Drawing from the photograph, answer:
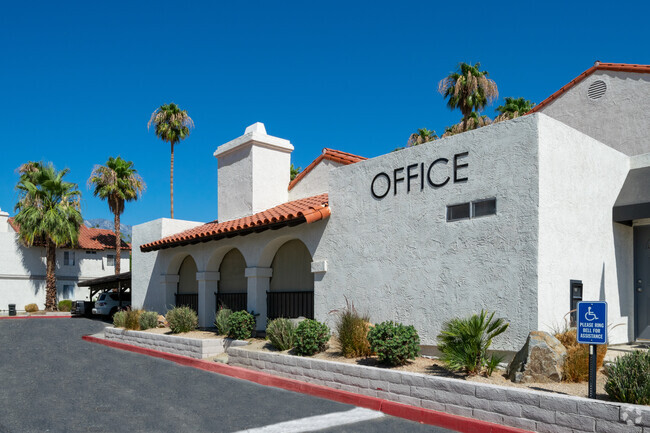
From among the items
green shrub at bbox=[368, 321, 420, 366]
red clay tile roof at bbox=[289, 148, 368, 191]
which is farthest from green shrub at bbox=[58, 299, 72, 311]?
green shrub at bbox=[368, 321, 420, 366]

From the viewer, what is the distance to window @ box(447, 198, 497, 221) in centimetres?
988

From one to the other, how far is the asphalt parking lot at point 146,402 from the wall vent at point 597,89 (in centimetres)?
1025

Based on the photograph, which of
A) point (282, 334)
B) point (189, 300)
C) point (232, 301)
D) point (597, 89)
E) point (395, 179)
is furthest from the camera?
point (189, 300)

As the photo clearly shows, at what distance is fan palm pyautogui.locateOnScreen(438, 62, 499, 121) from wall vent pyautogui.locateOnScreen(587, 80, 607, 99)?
44.0 ft

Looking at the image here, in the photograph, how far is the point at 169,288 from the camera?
66.8 feet

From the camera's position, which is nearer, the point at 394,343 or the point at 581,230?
the point at 394,343

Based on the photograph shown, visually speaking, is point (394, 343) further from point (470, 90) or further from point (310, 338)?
point (470, 90)

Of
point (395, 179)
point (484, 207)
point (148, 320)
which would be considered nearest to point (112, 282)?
point (148, 320)

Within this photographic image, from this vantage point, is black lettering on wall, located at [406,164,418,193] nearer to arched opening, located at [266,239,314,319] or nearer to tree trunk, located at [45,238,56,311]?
arched opening, located at [266,239,314,319]

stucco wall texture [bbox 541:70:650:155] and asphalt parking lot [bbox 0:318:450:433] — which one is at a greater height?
stucco wall texture [bbox 541:70:650:155]

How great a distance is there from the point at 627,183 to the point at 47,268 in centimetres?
3703

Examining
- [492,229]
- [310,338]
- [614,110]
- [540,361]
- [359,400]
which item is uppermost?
[614,110]

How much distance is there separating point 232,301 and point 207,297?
1027mm

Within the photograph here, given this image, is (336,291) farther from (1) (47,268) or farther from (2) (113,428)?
(1) (47,268)
